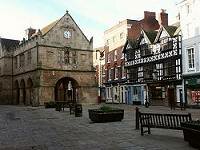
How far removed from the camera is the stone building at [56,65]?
46.4m

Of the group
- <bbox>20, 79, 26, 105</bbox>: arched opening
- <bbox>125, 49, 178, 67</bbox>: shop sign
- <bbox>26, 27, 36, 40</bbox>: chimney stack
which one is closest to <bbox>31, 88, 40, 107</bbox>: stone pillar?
<bbox>20, 79, 26, 105</bbox>: arched opening

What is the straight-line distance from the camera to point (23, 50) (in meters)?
52.8

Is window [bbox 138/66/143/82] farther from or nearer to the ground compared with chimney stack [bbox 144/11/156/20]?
nearer to the ground

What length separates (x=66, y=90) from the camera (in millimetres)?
55750

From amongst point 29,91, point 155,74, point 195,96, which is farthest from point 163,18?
point 29,91

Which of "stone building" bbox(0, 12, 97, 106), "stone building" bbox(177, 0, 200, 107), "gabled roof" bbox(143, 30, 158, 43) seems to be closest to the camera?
"stone building" bbox(177, 0, 200, 107)

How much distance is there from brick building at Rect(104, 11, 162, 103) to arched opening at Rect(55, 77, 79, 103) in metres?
8.50

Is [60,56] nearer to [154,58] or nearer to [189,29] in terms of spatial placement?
[154,58]

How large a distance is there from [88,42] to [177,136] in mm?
39731

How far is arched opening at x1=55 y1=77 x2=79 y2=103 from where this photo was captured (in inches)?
1980

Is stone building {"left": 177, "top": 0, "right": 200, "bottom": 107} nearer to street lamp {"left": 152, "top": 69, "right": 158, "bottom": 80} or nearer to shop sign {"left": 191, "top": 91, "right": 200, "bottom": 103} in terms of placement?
shop sign {"left": 191, "top": 91, "right": 200, "bottom": 103}

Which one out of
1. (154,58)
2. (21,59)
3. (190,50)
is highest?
(21,59)

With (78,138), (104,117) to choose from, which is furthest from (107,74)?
(78,138)

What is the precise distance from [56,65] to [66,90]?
8928 mm
